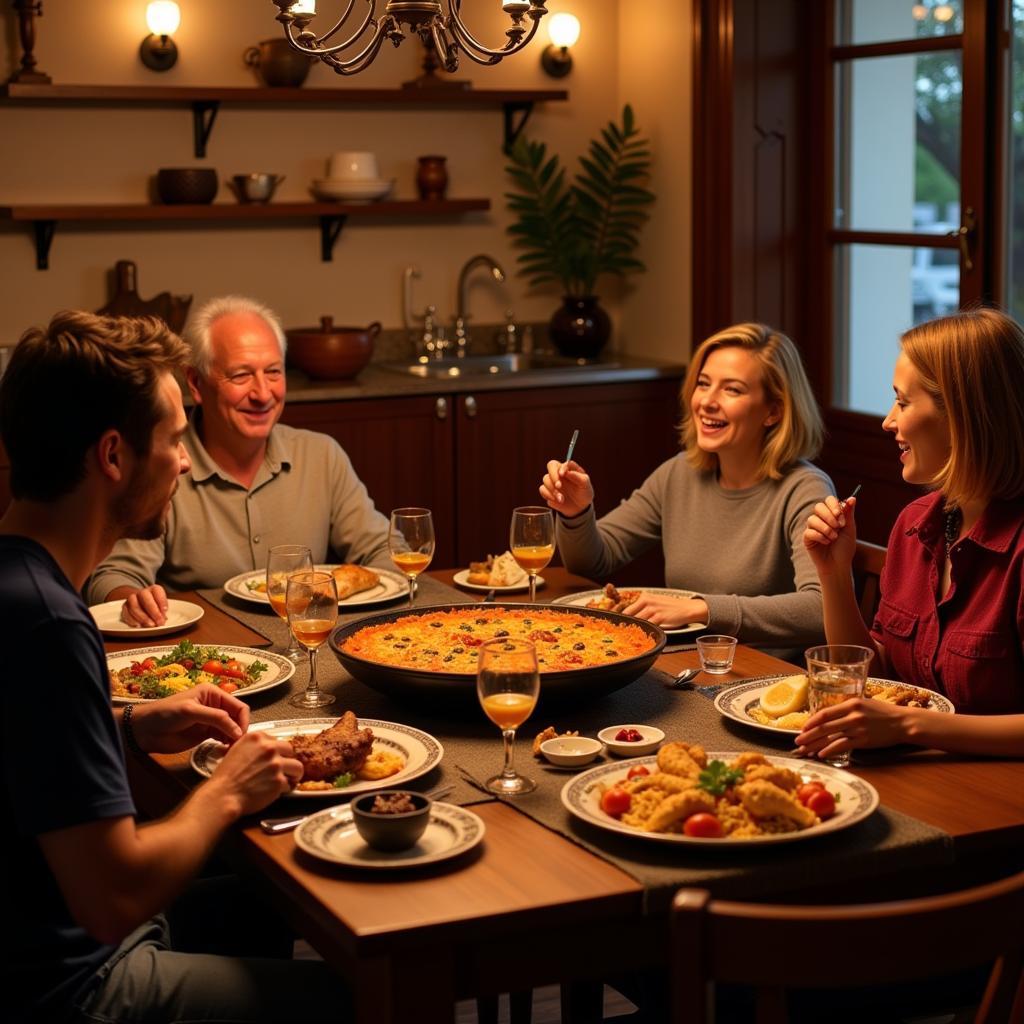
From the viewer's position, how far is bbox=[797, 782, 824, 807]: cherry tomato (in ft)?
5.82

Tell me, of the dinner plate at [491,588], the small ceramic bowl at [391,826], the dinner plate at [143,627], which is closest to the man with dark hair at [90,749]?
the small ceramic bowl at [391,826]

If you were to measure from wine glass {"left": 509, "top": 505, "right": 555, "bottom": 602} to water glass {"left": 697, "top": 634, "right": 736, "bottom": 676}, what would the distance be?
386 mm

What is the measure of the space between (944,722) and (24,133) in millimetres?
3773

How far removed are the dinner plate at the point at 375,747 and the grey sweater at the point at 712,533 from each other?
1.04 m

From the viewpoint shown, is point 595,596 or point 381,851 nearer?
point 381,851

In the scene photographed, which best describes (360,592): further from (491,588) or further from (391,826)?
(391,826)

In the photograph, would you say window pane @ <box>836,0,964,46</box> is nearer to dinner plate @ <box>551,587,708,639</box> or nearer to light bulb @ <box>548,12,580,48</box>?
light bulb @ <box>548,12,580,48</box>

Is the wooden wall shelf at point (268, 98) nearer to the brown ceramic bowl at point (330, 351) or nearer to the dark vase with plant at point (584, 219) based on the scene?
the dark vase with plant at point (584, 219)

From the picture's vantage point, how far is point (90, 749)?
1600mm

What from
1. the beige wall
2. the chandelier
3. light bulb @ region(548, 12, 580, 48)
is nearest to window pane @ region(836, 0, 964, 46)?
the beige wall

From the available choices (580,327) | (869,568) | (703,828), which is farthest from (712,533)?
(580,327)

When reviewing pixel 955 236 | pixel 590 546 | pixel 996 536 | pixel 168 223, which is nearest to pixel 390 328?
pixel 168 223

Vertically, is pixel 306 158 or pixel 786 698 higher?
pixel 306 158

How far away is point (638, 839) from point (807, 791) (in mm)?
206
